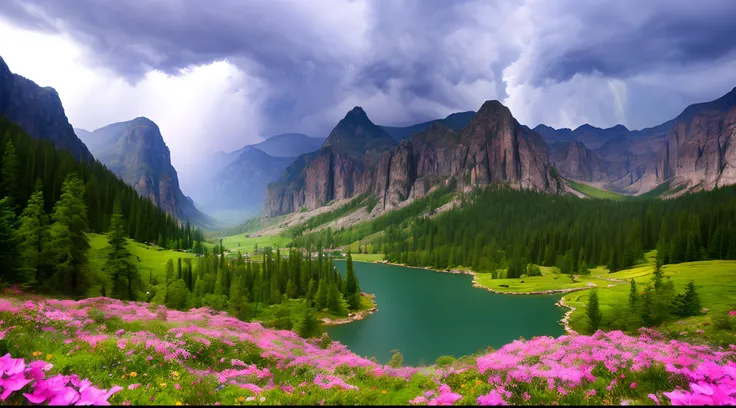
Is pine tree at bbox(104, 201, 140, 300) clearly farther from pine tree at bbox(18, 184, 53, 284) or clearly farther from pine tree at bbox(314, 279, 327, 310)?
pine tree at bbox(314, 279, 327, 310)

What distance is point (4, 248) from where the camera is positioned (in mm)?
37812

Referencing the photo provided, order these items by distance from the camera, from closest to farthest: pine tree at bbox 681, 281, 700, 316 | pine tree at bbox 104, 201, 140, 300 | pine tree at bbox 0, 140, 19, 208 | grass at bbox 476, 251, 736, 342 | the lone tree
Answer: pine tree at bbox 104, 201, 140, 300, pine tree at bbox 681, 281, 700, 316, the lone tree, grass at bbox 476, 251, 736, 342, pine tree at bbox 0, 140, 19, 208

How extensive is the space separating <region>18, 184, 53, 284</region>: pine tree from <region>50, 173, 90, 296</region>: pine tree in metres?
1.01

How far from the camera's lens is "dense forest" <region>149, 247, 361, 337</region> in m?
61.5

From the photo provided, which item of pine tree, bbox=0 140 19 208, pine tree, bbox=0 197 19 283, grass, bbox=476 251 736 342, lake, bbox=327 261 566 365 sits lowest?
lake, bbox=327 261 566 365

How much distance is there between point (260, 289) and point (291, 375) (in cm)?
6852

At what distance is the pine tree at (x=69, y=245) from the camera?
42.0m

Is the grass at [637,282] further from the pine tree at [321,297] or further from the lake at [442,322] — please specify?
the pine tree at [321,297]

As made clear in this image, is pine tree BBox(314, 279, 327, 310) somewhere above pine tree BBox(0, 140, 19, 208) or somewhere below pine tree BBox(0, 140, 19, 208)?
below

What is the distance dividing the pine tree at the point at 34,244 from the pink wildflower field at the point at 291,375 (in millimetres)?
28745

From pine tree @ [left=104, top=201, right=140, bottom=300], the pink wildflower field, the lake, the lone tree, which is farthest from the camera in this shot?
the lone tree

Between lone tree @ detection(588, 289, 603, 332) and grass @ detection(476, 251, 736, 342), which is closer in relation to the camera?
lone tree @ detection(588, 289, 603, 332)

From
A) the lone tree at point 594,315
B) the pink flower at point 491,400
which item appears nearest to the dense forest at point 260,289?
the lone tree at point 594,315

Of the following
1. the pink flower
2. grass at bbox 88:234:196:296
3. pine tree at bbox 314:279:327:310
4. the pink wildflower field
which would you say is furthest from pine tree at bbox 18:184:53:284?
the pink flower
